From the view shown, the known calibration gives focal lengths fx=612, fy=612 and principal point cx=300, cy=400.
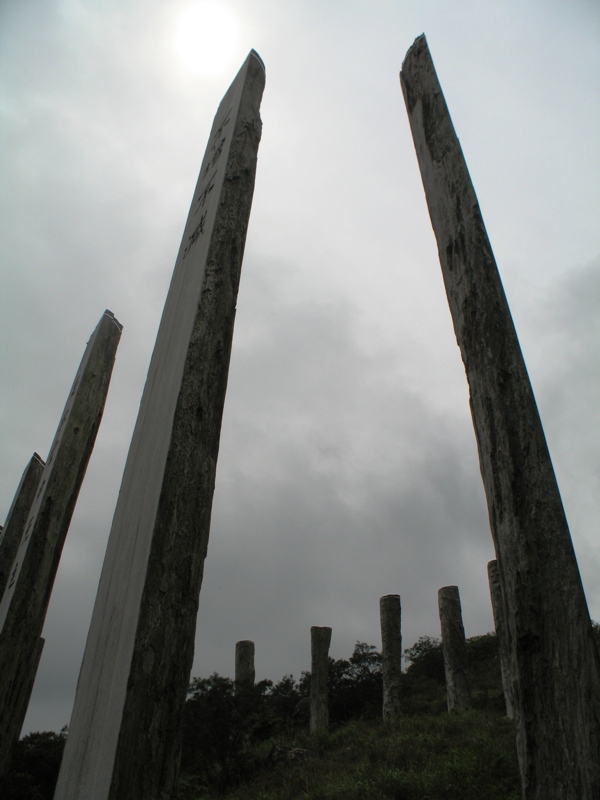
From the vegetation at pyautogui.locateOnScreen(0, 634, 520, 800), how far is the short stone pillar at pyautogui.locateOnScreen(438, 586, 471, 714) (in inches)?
28.8

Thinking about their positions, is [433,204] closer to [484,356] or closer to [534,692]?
[484,356]

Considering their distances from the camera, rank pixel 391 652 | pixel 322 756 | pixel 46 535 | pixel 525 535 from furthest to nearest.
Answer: pixel 391 652
pixel 322 756
pixel 46 535
pixel 525 535

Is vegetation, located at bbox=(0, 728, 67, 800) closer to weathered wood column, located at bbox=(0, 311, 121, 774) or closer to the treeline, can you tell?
weathered wood column, located at bbox=(0, 311, 121, 774)

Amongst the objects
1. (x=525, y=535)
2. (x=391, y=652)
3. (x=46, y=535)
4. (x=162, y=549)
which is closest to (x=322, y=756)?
(x=391, y=652)

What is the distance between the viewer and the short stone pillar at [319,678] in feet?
44.5

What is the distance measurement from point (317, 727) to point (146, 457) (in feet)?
43.3

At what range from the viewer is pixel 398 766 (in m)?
6.96

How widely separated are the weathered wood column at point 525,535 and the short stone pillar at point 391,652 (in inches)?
462

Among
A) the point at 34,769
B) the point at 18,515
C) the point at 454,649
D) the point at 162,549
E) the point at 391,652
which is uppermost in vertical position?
the point at 391,652

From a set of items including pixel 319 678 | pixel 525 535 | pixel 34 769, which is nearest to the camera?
pixel 525 535

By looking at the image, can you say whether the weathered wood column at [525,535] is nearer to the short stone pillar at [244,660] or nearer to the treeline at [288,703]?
the treeline at [288,703]

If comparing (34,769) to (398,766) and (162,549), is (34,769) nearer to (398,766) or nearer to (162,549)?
(398,766)

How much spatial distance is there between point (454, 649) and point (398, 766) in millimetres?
6045

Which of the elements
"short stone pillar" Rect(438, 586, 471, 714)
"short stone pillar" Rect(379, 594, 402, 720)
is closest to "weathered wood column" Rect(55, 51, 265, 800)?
"short stone pillar" Rect(438, 586, 471, 714)
